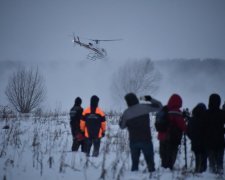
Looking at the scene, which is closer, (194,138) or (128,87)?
(194,138)

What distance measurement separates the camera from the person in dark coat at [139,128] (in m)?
7.02

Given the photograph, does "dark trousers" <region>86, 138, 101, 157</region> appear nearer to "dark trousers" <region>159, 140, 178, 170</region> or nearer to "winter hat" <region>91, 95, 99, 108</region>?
"winter hat" <region>91, 95, 99, 108</region>

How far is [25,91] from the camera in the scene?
28328mm

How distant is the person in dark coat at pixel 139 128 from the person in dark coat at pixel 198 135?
1296 mm

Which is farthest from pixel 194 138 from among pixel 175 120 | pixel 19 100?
pixel 19 100

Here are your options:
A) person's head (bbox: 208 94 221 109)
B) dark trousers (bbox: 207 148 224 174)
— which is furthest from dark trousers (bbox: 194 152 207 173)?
person's head (bbox: 208 94 221 109)

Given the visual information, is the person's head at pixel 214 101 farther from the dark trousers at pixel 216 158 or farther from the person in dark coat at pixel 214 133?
the dark trousers at pixel 216 158

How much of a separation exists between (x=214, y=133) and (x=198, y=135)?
0.47 meters

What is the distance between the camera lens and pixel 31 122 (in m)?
15.5

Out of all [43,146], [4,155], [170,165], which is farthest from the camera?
[43,146]

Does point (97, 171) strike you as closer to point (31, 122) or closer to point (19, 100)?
point (31, 122)

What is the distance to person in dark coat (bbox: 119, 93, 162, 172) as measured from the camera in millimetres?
7016

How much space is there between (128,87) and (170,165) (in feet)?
132

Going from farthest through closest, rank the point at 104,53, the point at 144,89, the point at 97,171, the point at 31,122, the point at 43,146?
the point at 144,89 < the point at 104,53 < the point at 31,122 < the point at 43,146 < the point at 97,171
